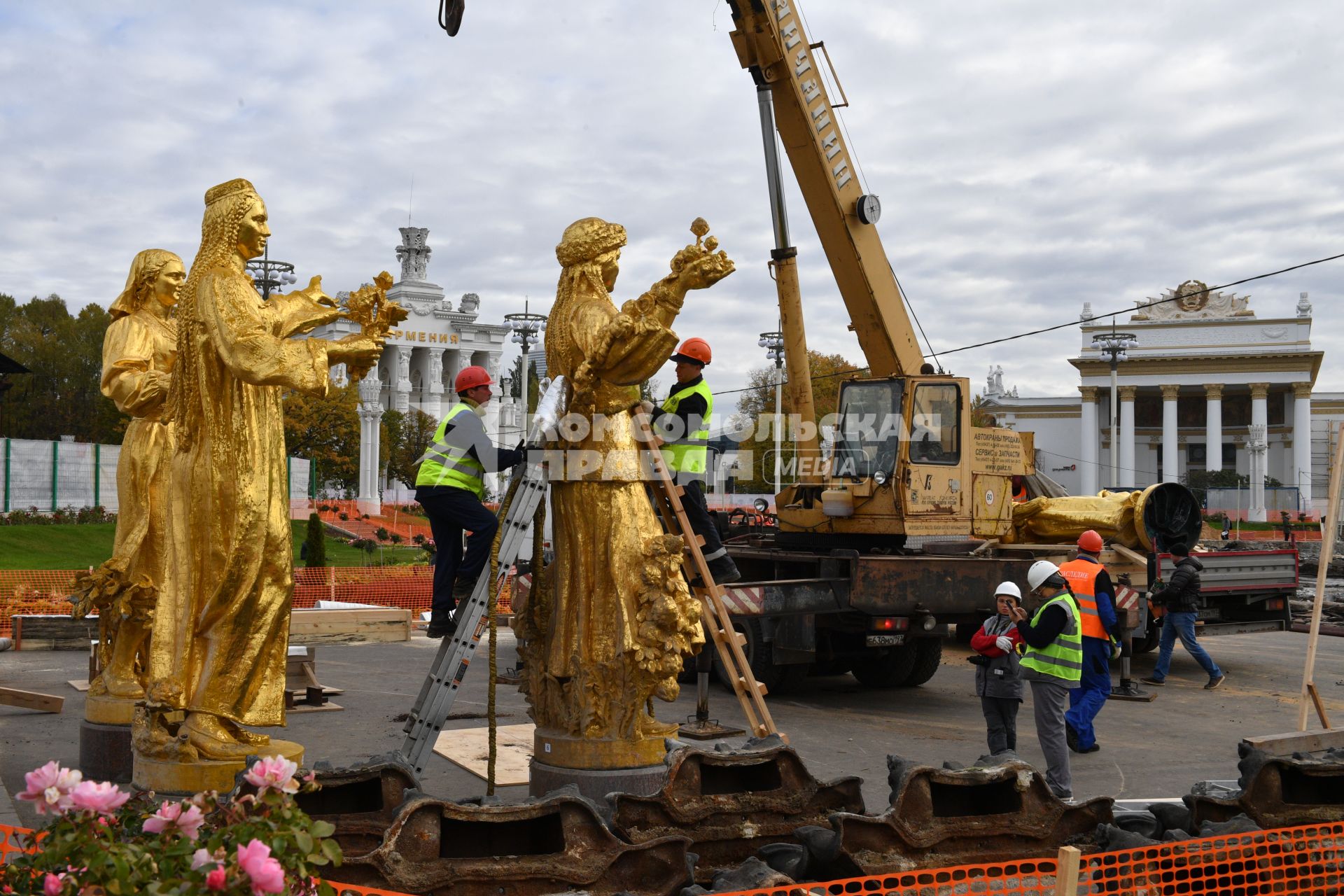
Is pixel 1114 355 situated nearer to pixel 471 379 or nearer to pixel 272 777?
pixel 471 379

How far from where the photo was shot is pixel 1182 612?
459 inches

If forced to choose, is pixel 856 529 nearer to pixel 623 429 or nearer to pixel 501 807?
pixel 623 429

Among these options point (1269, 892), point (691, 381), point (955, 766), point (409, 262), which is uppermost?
point (409, 262)

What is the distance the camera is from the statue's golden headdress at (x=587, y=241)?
596 centimetres

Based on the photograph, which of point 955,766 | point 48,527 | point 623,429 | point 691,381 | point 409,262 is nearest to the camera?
point 955,766

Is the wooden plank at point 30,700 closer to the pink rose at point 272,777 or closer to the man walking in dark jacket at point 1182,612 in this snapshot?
the pink rose at point 272,777

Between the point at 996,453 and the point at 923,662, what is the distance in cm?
217

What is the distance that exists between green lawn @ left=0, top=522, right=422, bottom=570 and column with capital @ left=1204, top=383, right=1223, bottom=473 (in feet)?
173

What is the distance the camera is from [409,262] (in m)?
82.2

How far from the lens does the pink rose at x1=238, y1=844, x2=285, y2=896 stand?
2.30 m

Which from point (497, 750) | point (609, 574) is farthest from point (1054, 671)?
point (497, 750)

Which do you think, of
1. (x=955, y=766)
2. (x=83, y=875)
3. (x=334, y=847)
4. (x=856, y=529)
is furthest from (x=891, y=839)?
(x=856, y=529)

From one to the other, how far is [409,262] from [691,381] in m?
78.0

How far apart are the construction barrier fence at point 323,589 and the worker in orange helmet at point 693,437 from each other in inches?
292
